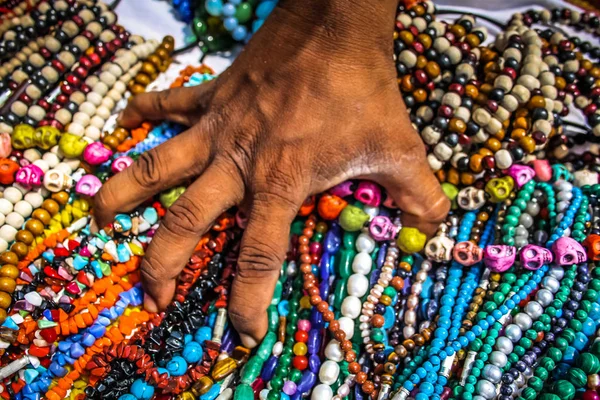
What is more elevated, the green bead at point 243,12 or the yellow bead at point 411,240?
the green bead at point 243,12

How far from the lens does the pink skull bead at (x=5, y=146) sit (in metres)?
1.45

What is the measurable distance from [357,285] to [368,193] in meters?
0.24

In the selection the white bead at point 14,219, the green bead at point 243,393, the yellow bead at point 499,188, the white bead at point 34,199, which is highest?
the yellow bead at point 499,188

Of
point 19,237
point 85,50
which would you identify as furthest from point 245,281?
point 85,50

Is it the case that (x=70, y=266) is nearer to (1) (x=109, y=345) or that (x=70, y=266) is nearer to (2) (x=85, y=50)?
(1) (x=109, y=345)

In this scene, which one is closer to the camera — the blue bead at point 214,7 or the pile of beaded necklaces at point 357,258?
the pile of beaded necklaces at point 357,258

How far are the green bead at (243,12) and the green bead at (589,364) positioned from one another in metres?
1.29

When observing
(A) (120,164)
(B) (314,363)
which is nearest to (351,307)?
(B) (314,363)

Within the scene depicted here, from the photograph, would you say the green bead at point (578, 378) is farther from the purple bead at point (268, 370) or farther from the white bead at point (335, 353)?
the purple bead at point (268, 370)

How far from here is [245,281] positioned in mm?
1245

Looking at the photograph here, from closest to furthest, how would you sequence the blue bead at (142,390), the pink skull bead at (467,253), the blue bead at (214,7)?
the blue bead at (142,390) < the pink skull bead at (467,253) < the blue bead at (214,7)

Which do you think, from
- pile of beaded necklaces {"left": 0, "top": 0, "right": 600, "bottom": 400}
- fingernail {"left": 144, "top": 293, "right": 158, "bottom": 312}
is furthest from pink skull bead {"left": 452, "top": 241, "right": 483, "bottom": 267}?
fingernail {"left": 144, "top": 293, "right": 158, "bottom": 312}

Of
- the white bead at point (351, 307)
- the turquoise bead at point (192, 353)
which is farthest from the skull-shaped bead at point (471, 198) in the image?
the turquoise bead at point (192, 353)

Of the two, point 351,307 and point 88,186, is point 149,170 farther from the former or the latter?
point 351,307
